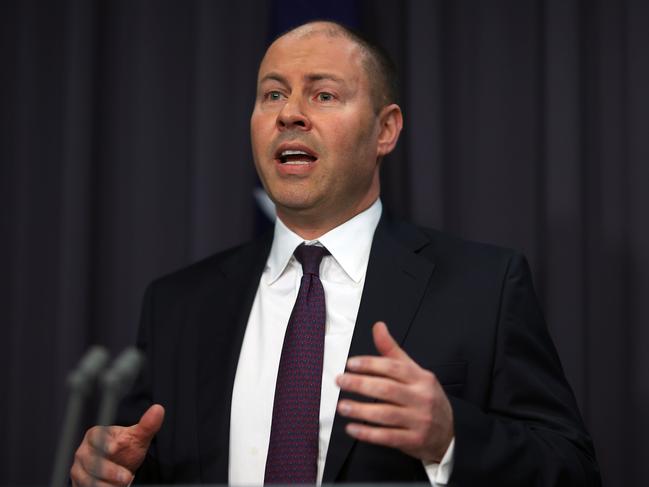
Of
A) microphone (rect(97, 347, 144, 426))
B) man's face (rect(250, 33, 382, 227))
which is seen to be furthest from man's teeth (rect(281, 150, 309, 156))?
microphone (rect(97, 347, 144, 426))

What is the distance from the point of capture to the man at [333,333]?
147 cm

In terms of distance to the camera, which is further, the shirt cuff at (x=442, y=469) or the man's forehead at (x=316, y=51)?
the man's forehead at (x=316, y=51)

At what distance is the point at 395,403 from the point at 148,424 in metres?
0.44

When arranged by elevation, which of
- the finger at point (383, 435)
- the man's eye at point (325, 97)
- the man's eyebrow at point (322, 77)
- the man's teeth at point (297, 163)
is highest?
the man's eyebrow at point (322, 77)

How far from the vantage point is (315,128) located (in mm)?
1758

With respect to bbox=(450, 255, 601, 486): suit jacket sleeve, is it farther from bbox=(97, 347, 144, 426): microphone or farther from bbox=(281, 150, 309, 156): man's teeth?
bbox=(97, 347, 144, 426): microphone

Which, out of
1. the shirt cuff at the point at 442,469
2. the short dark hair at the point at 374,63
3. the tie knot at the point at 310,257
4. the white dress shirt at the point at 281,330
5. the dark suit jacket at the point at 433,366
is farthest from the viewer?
the short dark hair at the point at 374,63

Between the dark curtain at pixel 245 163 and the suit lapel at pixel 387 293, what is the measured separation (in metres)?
0.42

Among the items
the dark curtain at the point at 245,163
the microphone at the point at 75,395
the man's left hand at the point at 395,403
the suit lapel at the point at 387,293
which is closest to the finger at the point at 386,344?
the man's left hand at the point at 395,403

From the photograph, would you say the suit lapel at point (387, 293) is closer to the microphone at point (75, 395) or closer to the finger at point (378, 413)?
the finger at point (378, 413)

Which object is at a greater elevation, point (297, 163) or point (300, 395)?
point (297, 163)

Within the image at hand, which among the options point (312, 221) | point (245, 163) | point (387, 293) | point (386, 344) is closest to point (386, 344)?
point (386, 344)

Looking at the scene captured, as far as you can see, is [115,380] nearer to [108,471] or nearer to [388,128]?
A: [108,471]

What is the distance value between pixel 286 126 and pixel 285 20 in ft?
1.56
